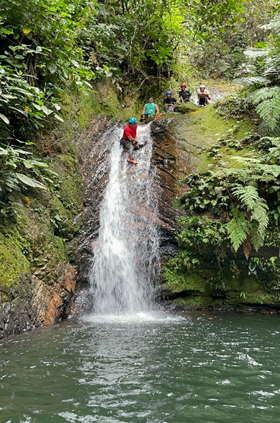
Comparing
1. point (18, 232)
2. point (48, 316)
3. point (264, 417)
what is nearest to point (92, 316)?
point (48, 316)

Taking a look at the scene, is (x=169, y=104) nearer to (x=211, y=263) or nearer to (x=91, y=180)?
(x=91, y=180)

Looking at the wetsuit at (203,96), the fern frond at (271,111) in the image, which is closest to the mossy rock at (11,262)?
the fern frond at (271,111)

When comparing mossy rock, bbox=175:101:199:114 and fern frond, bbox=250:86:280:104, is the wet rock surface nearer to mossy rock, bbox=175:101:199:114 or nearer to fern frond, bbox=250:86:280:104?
mossy rock, bbox=175:101:199:114

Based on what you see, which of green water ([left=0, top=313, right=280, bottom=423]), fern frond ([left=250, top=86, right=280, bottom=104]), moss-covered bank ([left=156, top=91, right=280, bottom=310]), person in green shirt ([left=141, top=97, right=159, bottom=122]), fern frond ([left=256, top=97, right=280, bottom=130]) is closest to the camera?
green water ([left=0, top=313, right=280, bottom=423])

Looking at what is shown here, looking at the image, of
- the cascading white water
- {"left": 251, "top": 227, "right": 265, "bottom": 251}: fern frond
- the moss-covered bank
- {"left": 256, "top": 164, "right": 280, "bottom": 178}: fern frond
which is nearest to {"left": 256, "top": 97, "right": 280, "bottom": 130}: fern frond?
the moss-covered bank

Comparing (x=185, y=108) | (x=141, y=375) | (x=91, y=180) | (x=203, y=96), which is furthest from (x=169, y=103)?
(x=141, y=375)

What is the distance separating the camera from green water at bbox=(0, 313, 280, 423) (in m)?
2.87

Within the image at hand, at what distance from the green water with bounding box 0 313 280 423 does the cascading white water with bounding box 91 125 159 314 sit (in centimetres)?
161

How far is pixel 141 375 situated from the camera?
3.64 m

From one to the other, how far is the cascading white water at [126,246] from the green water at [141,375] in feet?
5.29

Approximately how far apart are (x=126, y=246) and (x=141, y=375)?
4.49 meters

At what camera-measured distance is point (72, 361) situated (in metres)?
4.07

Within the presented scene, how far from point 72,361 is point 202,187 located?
16.2 ft

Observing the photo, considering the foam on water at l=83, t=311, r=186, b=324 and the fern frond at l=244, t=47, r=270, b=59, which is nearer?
the foam on water at l=83, t=311, r=186, b=324
